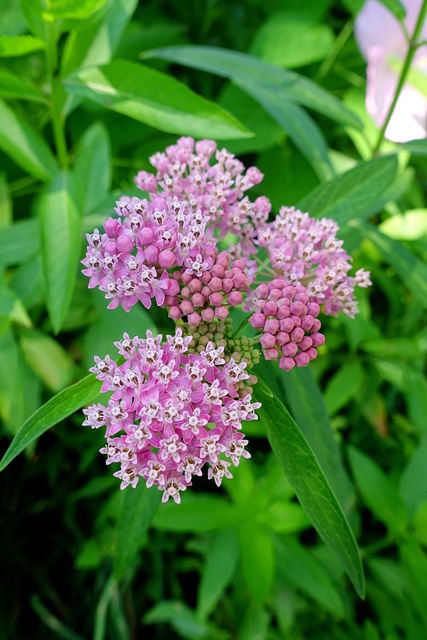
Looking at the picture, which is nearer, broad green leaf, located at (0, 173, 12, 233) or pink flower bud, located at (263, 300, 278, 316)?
pink flower bud, located at (263, 300, 278, 316)

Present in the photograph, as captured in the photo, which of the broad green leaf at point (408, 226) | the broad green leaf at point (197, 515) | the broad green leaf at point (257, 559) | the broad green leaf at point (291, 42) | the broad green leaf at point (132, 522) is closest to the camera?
the broad green leaf at point (132, 522)

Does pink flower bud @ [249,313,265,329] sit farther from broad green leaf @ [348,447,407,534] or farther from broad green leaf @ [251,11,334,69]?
broad green leaf @ [251,11,334,69]

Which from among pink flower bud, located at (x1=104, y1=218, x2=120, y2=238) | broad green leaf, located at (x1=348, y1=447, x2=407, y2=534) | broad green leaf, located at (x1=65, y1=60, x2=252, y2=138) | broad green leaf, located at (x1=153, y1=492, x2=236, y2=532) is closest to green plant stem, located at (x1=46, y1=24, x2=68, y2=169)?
broad green leaf, located at (x1=65, y1=60, x2=252, y2=138)

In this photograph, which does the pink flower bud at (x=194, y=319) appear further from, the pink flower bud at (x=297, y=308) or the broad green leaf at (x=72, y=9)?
the broad green leaf at (x=72, y=9)

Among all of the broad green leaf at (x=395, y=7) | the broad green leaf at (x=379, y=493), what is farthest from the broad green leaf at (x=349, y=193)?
the broad green leaf at (x=379, y=493)

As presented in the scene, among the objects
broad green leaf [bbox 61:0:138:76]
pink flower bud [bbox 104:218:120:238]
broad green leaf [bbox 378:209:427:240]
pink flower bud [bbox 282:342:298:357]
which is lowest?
broad green leaf [bbox 378:209:427:240]
